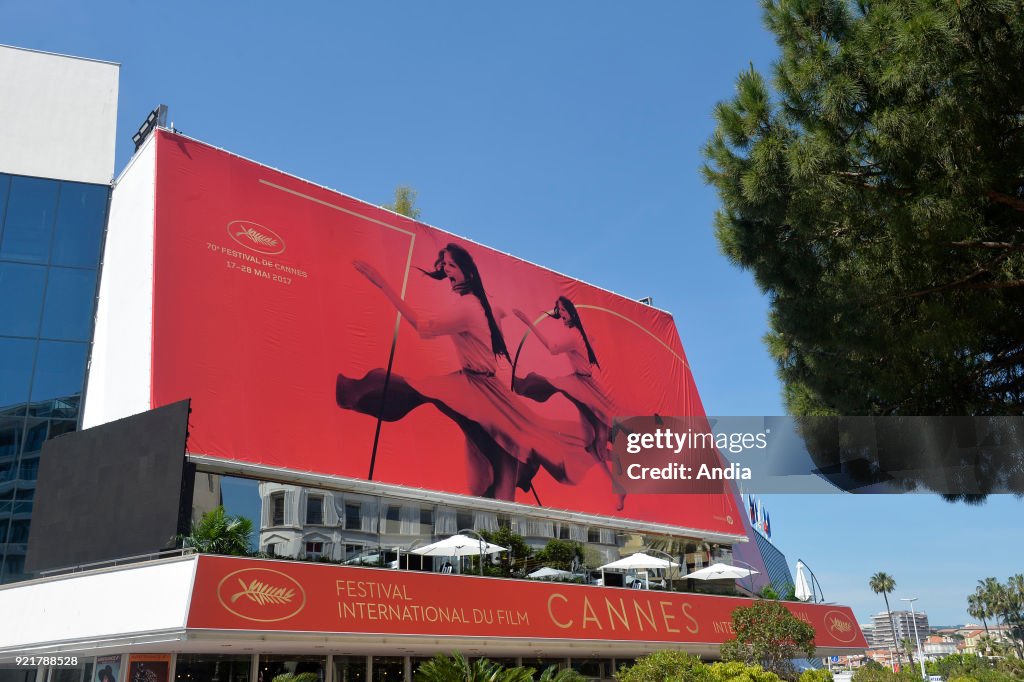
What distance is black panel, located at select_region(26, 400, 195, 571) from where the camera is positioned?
15648 millimetres

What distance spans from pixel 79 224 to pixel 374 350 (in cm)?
800

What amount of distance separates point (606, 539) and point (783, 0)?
16.4 meters

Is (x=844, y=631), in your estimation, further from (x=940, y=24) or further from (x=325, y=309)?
(x=940, y=24)

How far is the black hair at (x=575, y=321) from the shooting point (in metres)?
28.0

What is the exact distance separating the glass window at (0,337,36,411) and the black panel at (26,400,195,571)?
2717 millimetres

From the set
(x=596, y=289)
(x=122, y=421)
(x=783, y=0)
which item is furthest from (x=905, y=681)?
(x=122, y=421)

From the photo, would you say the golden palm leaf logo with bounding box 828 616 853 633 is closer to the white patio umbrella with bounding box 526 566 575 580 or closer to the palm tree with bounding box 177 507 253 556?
the white patio umbrella with bounding box 526 566 575 580

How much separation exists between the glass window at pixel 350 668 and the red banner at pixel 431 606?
6.83 feet

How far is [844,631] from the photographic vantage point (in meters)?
28.0

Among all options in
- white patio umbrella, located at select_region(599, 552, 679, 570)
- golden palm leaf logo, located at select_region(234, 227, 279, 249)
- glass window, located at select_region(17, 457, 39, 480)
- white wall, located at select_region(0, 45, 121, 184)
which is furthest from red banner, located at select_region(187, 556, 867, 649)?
white wall, located at select_region(0, 45, 121, 184)

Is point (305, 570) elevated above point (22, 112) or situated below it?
below

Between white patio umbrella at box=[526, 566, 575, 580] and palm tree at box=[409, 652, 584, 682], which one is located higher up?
white patio umbrella at box=[526, 566, 575, 580]

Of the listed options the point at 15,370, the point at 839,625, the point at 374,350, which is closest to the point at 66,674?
the point at 15,370
